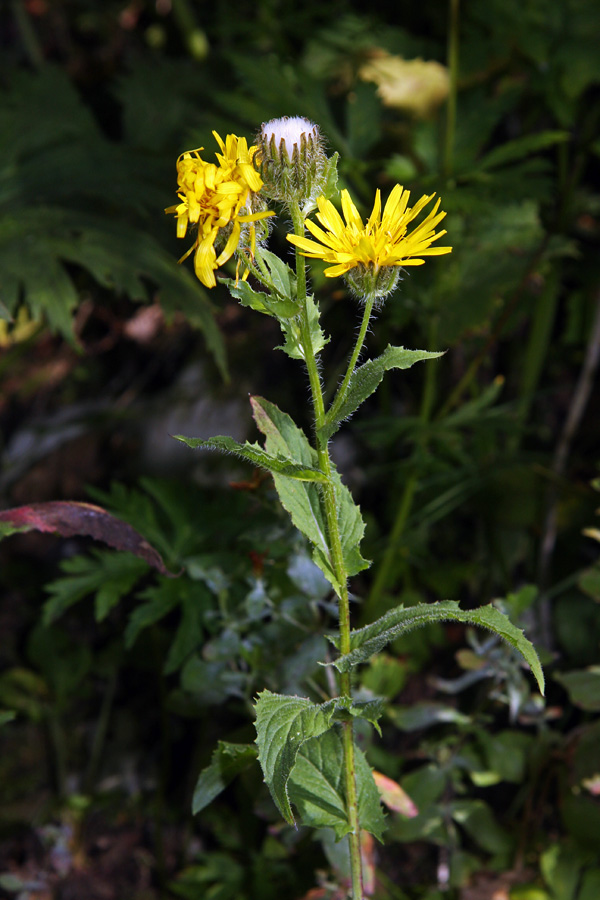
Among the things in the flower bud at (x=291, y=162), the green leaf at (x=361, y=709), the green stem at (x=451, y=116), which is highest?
the green stem at (x=451, y=116)

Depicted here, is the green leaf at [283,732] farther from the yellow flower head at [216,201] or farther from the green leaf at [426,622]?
the yellow flower head at [216,201]

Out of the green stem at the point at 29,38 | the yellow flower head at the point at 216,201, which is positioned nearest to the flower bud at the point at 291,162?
the yellow flower head at the point at 216,201

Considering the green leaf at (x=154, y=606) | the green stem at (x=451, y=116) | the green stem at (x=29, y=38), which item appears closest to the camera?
the green leaf at (x=154, y=606)

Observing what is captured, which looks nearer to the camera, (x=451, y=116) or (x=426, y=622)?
(x=426, y=622)

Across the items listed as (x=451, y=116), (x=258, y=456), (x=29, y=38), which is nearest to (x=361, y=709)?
(x=258, y=456)

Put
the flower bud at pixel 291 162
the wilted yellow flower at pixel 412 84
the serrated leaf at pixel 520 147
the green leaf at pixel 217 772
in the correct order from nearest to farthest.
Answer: the flower bud at pixel 291 162 → the green leaf at pixel 217 772 → the serrated leaf at pixel 520 147 → the wilted yellow flower at pixel 412 84

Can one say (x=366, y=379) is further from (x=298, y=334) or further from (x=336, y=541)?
(x=336, y=541)

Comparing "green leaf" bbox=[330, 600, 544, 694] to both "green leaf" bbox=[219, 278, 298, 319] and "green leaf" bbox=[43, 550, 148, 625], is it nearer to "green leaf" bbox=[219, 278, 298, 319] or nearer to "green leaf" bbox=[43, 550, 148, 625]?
"green leaf" bbox=[219, 278, 298, 319]
